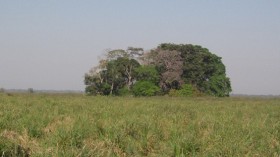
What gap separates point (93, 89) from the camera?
70.8 m

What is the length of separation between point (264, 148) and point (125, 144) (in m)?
2.44

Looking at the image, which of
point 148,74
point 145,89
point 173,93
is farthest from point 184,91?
point 148,74

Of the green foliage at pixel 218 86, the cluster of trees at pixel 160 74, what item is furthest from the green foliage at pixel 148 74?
the green foliage at pixel 218 86

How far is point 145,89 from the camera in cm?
6669

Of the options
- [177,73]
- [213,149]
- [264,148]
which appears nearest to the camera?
[213,149]

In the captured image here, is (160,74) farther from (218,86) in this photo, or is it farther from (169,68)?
(218,86)

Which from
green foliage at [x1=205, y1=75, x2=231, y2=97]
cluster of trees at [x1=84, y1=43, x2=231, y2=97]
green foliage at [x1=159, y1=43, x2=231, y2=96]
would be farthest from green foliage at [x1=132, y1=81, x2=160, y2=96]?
green foliage at [x1=205, y1=75, x2=231, y2=97]

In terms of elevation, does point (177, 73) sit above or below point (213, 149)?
above

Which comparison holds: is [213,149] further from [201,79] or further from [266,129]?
[201,79]

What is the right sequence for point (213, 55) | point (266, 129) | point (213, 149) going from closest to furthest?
point (213, 149)
point (266, 129)
point (213, 55)

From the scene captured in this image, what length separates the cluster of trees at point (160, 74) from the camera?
6900 centimetres

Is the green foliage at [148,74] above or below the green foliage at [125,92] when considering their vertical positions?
above

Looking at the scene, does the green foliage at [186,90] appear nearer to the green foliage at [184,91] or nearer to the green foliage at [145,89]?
the green foliage at [184,91]

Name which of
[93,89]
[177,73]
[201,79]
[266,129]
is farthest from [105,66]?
[266,129]
